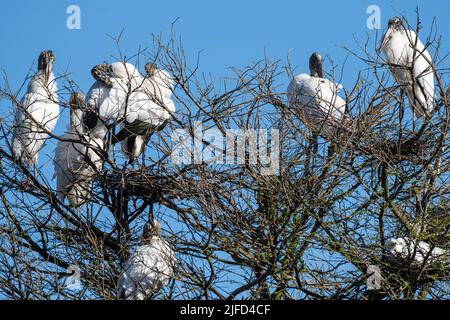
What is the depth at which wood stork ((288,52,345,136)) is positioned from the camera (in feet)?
33.6

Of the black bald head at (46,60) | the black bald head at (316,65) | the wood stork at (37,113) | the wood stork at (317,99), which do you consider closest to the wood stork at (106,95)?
the wood stork at (37,113)

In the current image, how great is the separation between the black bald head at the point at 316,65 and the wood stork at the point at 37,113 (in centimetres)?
221

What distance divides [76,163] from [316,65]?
2227 millimetres

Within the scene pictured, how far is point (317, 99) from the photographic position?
1134 centimetres

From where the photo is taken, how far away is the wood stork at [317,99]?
1023 centimetres

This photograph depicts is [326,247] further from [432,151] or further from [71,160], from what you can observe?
[71,160]

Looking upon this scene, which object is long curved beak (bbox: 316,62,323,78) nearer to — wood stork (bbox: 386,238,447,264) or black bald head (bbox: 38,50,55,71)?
black bald head (bbox: 38,50,55,71)

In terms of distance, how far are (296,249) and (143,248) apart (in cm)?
110

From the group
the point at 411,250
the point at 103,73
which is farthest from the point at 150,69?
the point at 411,250

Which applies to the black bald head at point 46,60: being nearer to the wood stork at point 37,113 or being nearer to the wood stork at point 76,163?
the wood stork at point 37,113

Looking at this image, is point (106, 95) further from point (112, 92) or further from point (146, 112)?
point (146, 112)

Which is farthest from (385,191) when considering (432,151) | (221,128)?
(221,128)

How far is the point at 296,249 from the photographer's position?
1005 centimetres

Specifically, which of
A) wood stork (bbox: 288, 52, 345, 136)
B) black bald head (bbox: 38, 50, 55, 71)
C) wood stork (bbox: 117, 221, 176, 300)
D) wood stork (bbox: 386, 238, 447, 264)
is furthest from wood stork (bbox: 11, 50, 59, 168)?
wood stork (bbox: 386, 238, 447, 264)
